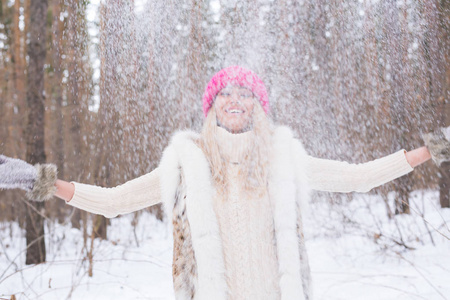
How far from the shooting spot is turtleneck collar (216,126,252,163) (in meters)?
1.74

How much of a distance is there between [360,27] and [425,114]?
3497 mm

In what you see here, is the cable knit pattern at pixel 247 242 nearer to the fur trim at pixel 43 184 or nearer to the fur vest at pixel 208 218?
the fur vest at pixel 208 218

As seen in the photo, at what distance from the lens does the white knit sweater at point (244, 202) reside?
1578mm

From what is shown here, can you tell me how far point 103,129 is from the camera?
5230 mm

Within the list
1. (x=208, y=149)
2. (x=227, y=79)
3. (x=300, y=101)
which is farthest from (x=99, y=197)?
(x=300, y=101)

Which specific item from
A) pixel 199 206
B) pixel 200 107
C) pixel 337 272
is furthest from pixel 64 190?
pixel 200 107

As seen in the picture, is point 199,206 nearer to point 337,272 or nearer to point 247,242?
point 247,242

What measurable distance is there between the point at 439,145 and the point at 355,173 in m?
0.35

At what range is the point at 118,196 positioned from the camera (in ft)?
5.35

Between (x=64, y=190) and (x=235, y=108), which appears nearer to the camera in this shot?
(x=64, y=190)

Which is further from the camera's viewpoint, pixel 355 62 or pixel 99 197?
pixel 355 62

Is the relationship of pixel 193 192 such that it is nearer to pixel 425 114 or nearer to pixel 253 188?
pixel 253 188

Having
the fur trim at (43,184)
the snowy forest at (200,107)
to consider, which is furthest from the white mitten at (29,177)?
the snowy forest at (200,107)

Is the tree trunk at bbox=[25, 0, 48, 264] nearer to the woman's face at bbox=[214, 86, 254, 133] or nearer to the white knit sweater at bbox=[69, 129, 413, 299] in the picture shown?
the white knit sweater at bbox=[69, 129, 413, 299]
